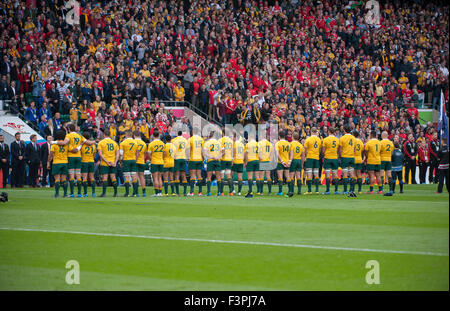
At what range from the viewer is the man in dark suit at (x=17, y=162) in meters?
27.9

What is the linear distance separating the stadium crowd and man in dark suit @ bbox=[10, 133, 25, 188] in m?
0.68

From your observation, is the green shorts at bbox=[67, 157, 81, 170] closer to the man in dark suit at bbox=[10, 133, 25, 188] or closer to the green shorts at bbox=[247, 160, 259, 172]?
the green shorts at bbox=[247, 160, 259, 172]

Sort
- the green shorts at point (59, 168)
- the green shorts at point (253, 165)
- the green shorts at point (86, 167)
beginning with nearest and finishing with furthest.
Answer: the green shorts at point (59, 168), the green shorts at point (86, 167), the green shorts at point (253, 165)

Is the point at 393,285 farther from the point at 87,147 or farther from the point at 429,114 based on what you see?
the point at 429,114

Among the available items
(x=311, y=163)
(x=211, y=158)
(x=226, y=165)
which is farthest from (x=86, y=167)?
(x=311, y=163)

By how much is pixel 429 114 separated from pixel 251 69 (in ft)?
33.7

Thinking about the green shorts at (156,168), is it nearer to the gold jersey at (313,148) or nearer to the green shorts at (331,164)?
the gold jersey at (313,148)

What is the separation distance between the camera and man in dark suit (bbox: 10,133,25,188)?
1099 inches

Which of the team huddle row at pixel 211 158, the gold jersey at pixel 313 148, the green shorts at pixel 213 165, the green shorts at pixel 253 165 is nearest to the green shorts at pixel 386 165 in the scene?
the team huddle row at pixel 211 158

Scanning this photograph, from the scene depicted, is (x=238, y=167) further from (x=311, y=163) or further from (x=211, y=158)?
(x=311, y=163)

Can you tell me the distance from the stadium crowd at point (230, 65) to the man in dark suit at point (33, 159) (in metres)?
0.26

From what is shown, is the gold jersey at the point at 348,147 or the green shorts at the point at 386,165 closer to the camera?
the green shorts at the point at 386,165

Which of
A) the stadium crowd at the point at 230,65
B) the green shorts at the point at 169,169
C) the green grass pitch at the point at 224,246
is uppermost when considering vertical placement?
the stadium crowd at the point at 230,65

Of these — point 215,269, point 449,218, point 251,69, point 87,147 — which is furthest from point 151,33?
point 449,218
